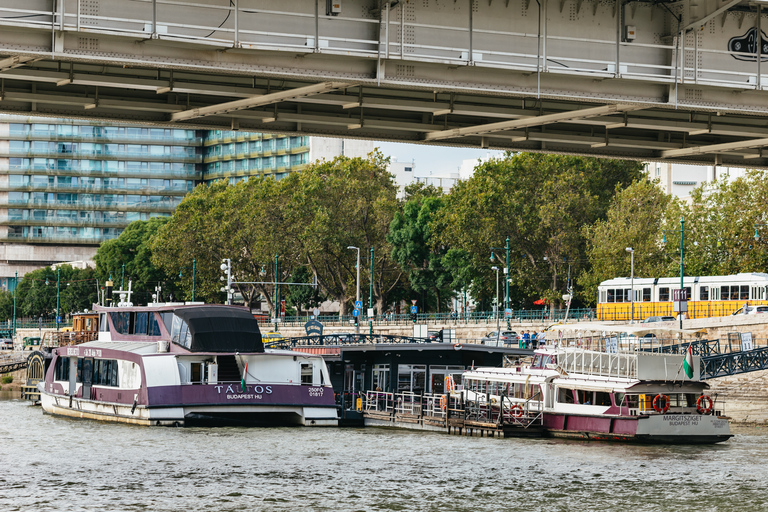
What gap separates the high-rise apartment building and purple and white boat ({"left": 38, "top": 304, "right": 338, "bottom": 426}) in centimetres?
11028

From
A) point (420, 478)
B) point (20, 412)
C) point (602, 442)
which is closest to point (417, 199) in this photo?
point (20, 412)

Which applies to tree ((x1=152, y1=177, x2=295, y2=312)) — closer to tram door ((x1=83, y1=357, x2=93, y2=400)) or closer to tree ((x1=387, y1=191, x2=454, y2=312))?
tree ((x1=387, y1=191, x2=454, y2=312))

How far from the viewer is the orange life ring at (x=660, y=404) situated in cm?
3700

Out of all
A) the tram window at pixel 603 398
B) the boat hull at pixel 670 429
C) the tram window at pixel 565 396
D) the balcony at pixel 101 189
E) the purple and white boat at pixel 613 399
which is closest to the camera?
the boat hull at pixel 670 429

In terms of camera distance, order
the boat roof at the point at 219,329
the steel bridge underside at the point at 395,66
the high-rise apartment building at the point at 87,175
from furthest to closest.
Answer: the high-rise apartment building at the point at 87,175, the boat roof at the point at 219,329, the steel bridge underside at the point at 395,66

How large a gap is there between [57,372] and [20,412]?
3260 millimetres

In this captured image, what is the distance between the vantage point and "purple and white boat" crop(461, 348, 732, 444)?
36.7 metres

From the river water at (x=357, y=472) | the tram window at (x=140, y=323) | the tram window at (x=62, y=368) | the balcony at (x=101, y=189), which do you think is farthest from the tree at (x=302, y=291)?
the river water at (x=357, y=472)

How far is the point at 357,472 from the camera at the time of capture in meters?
29.2

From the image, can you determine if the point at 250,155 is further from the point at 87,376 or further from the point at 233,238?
the point at 87,376

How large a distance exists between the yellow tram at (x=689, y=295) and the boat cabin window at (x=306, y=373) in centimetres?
3068

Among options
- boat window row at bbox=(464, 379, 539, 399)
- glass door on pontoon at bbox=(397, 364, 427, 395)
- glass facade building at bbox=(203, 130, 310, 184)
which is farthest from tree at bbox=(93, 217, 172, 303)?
boat window row at bbox=(464, 379, 539, 399)

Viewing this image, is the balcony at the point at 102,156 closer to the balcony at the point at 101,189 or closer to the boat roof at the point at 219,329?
the balcony at the point at 101,189

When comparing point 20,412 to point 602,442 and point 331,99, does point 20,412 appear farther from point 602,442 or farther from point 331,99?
point 331,99
